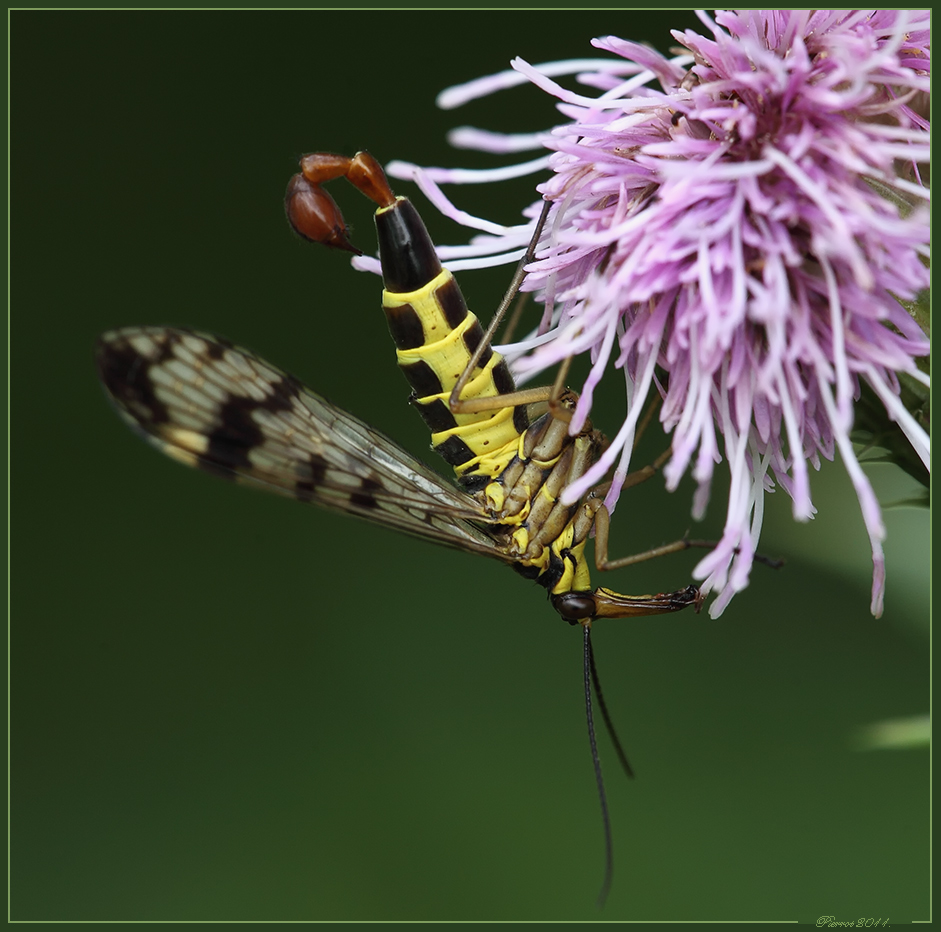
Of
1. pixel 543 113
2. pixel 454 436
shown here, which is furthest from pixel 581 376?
pixel 543 113

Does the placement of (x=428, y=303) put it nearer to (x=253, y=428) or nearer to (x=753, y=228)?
(x=253, y=428)

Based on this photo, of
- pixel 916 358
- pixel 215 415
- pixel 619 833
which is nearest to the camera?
pixel 916 358

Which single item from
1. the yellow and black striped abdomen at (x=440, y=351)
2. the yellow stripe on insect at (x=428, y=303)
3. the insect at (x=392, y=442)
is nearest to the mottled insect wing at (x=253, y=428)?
the insect at (x=392, y=442)

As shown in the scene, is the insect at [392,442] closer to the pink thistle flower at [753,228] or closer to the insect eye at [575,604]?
the insect eye at [575,604]

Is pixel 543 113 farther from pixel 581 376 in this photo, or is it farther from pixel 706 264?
pixel 706 264


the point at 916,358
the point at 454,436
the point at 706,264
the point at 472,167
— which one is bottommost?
the point at 454,436

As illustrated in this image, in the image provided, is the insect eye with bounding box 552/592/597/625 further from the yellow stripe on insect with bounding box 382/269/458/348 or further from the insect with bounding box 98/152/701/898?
the yellow stripe on insect with bounding box 382/269/458/348
